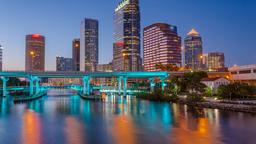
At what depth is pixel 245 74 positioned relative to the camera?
11869 cm

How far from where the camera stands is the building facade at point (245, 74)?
11402cm

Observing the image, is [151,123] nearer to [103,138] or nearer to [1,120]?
[103,138]

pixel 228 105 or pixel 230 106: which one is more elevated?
pixel 228 105

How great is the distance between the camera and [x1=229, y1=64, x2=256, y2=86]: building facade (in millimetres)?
114019

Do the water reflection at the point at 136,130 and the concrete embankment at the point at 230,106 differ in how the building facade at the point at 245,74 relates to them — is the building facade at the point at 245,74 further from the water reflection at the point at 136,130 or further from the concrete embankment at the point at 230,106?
the water reflection at the point at 136,130

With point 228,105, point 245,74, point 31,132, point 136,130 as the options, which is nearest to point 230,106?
point 228,105

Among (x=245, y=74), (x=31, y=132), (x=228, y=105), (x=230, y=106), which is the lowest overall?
(x=31, y=132)

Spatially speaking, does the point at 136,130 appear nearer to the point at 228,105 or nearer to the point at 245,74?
the point at 228,105

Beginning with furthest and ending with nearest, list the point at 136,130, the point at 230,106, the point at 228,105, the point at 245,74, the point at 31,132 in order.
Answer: the point at 245,74 < the point at 228,105 < the point at 230,106 < the point at 136,130 < the point at 31,132

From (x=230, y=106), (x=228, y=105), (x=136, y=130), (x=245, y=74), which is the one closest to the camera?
(x=136, y=130)

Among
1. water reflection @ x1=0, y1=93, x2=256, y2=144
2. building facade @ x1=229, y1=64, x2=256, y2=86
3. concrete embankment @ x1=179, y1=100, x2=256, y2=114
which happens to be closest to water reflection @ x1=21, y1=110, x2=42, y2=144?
water reflection @ x1=0, y1=93, x2=256, y2=144

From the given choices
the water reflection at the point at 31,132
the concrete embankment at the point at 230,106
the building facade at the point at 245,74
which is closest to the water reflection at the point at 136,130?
the water reflection at the point at 31,132

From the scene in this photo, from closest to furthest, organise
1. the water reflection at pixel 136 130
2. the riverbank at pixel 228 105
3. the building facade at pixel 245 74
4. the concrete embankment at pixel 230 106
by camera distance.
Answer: the water reflection at pixel 136 130 < the concrete embankment at pixel 230 106 < the riverbank at pixel 228 105 < the building facade at pixel 245 74

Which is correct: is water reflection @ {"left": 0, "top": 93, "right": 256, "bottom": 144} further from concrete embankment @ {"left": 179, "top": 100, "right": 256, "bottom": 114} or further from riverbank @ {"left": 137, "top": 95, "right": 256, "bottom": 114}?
riverbank @ {"left": 137, "top": 95, "right": 256, "bottom": 114}
